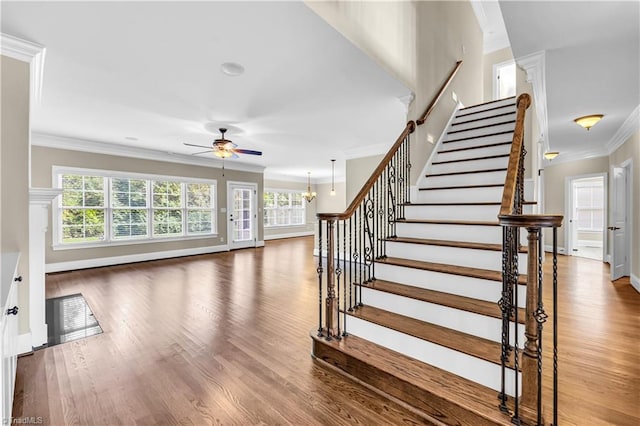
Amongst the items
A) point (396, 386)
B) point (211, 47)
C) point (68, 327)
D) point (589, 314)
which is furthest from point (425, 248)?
point (68, 327)

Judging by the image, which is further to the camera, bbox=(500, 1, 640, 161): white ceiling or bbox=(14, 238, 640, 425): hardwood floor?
bbox=(500, 1, 640, 161): white ceiling

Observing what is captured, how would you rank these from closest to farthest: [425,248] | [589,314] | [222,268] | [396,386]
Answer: [396,386] < [425,248] < [589,314] < [222,268]

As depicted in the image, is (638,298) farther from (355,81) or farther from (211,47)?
(211,47)

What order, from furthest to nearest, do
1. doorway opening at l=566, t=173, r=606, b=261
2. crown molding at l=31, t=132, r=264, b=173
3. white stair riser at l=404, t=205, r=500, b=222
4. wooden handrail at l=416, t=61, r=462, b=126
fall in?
doorway opening at l=566, t=173, r=606, b=261, crown molding at l=31, t=132, r=264, b=173, wooden handrail at l=416, t=61, r=462, b=126, white stair riser at l=404, t=205, r=500, b=222

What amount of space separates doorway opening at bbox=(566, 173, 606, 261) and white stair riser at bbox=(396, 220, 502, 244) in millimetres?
6215

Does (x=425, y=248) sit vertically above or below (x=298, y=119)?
below

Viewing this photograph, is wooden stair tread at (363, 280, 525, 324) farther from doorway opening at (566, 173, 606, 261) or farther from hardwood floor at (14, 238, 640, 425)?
doorway opening at (566, 173, 606, 261)

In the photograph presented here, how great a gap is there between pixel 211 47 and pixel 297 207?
9.92 metres

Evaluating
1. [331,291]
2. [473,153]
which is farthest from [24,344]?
[473,153]

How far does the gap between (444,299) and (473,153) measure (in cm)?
244

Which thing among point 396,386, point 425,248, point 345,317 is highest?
point 425,248

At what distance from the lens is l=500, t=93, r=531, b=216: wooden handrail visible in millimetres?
1766

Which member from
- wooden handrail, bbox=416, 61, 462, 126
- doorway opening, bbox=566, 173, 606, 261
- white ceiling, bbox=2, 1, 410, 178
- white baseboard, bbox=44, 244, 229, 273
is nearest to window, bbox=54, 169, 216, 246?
white baseboard, bbox=44, 244, 229, 273

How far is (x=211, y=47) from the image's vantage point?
254 cm
